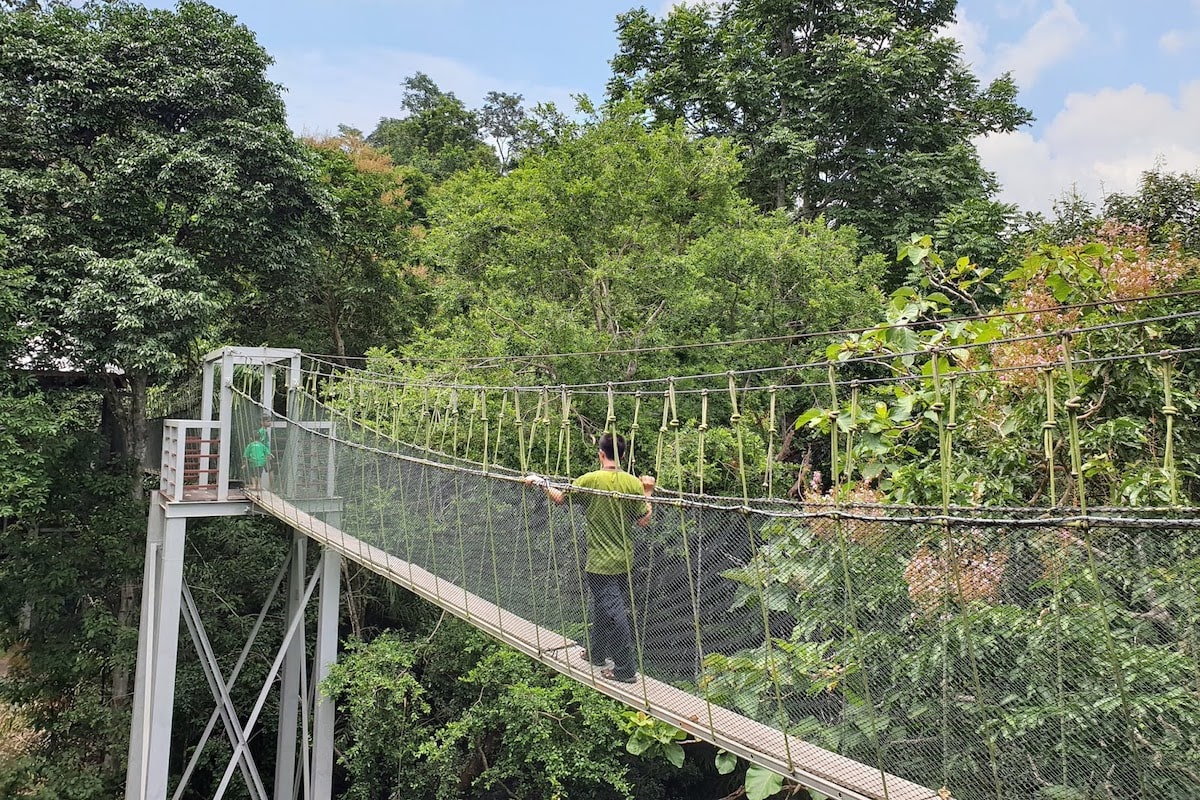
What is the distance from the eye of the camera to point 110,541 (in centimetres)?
620

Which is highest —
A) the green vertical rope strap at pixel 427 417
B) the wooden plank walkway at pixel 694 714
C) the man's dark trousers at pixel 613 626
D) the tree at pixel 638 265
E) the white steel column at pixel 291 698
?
the tree at pixel 638 265

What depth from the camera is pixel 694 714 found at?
2066 mm

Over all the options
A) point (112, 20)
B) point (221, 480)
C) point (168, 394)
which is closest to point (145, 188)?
point (112, 20)

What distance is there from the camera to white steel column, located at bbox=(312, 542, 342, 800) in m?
4.52

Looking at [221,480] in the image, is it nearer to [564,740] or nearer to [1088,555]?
[564,740]

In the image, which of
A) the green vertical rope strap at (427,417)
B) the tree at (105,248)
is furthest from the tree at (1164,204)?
the tree at (105,248)

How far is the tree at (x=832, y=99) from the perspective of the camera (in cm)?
766

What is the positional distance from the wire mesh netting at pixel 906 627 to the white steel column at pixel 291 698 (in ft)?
10.1

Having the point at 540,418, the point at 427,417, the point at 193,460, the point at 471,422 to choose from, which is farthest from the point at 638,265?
the point at 193,460

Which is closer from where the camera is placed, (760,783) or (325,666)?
(760,783)

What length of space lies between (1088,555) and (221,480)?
4583mm

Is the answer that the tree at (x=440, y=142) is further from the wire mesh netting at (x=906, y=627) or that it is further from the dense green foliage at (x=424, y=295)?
the wire mesh netting at (x=906, y=627)

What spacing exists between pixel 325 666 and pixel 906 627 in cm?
396

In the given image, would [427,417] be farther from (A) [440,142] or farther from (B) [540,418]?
(A) [440,142]
